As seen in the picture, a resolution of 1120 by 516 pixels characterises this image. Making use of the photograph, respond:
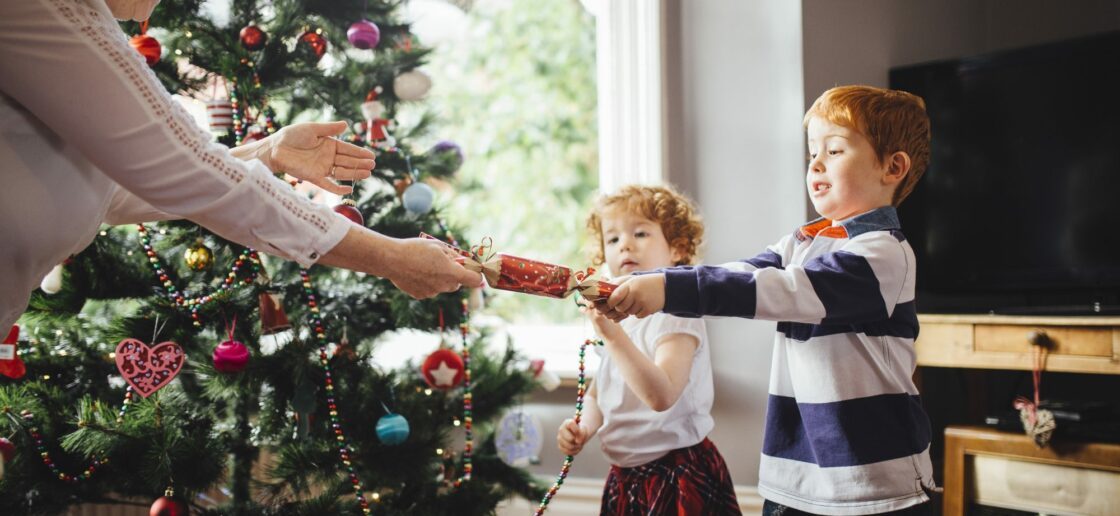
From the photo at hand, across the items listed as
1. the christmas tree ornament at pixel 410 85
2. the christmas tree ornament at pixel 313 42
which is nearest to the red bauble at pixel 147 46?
the christmas tree ornament at pixel 313 42

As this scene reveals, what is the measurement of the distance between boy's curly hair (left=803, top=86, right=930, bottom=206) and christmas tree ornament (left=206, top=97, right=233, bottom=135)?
3.93 feet

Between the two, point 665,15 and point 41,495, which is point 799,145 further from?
point 41,495

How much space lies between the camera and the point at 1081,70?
221cm

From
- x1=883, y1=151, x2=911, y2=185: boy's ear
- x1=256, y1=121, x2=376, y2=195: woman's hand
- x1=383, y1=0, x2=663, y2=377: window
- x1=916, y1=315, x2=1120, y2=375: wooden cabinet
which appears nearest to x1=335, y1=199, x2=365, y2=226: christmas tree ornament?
x1=256, y1=121, x2=376, y2=195: woman's hand

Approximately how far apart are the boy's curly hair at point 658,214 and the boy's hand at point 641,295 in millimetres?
544

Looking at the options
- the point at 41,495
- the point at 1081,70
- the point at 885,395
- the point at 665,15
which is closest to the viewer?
the point at 885,395

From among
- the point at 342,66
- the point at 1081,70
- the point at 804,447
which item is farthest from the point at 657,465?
the point at 1081,70

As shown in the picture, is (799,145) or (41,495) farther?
(799,145)

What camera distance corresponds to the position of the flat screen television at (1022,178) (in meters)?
2.20

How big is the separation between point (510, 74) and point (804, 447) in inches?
126

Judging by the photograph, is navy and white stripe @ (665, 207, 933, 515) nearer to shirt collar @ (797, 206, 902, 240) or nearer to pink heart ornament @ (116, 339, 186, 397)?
shirt collar @ (797, 206, 902, 240)

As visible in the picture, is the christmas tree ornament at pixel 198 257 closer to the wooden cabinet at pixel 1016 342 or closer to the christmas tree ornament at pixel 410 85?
the christmas tree ornament at pixel 410 85

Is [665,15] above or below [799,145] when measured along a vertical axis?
above

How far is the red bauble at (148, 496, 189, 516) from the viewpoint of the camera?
1.74m
